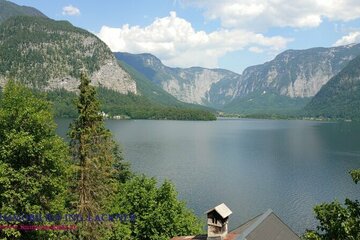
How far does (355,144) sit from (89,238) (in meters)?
172

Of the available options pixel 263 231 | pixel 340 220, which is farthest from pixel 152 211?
pixel 340 220

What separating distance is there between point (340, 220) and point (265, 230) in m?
16.7

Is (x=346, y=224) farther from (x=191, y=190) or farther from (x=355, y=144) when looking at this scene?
(x=355, y=144)

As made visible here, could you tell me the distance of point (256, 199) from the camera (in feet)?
275

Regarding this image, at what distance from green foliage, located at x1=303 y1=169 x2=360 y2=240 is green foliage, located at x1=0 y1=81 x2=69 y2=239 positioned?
19.7m

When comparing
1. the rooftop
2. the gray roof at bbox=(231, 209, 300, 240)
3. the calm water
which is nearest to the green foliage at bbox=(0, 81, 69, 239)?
the rooftop

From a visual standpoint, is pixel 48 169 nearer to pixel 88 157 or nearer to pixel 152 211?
pixel 88 157

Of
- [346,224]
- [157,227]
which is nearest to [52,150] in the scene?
[157,227]

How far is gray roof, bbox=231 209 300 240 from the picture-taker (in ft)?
93.8

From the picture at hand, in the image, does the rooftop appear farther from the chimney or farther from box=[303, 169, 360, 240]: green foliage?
box=[303, 169, 360, 240]: green foliage

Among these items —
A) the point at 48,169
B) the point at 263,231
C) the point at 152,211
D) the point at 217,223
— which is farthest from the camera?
the point at 152,211

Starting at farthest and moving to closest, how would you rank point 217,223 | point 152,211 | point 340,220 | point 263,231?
1. point 152,211
2. point 263,231
3. point 217,223
4. point 340,220

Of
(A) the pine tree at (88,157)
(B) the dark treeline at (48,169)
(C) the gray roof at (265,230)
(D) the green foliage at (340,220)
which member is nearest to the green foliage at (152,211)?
(B) the dark treeline at (48,169)

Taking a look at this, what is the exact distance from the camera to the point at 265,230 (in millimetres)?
30641
